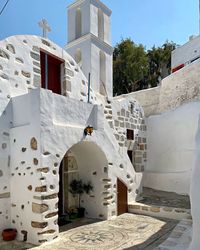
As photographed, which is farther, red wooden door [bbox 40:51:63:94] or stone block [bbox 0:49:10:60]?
red wooden door [bbox 40:51:63:94]

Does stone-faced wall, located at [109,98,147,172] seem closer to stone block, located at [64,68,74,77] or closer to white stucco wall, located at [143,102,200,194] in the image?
white stucco wall, located at [143,102,200,194]

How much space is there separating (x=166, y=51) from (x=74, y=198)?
56.5 ft

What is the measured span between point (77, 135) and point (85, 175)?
1.80m

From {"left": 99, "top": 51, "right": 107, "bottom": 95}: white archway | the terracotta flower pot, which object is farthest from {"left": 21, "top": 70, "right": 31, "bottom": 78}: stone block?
{"left": 99, "top": 51, "right": 107, "bottom": 95}: white archway

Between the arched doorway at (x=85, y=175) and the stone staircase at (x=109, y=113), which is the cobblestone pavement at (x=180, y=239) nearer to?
the arched doorway at (x=85, y=175)

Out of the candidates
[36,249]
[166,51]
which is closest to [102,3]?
[36,249]

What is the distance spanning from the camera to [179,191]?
900 centimetres

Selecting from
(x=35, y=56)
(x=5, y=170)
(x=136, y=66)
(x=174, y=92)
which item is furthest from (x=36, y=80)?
(x=136, y=66)

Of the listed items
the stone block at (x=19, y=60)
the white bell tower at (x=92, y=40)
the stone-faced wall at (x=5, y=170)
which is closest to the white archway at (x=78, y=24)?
the white bell tower at (x=92, y=40)

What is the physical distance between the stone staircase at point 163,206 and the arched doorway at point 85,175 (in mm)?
1291

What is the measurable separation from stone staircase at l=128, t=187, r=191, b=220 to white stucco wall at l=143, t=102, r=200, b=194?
692 millimetres

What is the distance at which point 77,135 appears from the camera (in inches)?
232

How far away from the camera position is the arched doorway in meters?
6.79

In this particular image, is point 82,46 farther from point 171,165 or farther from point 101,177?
point 171,165
